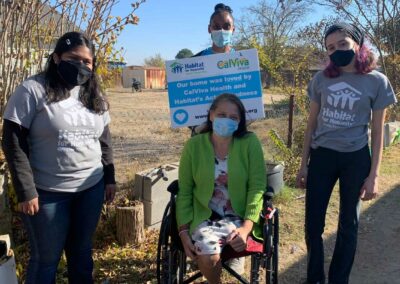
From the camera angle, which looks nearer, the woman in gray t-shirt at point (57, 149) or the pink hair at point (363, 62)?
the woman in gray t-shirt at point (57, 149)

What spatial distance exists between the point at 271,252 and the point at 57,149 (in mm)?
1377

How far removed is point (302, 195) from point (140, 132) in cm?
605

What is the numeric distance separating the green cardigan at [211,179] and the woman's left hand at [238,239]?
161 mm

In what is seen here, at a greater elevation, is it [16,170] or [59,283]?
[16,170]

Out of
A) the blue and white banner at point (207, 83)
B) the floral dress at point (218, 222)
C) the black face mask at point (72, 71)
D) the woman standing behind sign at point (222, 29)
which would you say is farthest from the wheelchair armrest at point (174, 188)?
the black face mask at point (72, 71)

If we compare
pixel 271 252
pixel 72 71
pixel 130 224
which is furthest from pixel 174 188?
pixel 130 224

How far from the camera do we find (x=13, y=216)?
3.43 metres

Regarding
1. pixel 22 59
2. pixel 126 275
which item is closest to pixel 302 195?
pixel 126 275

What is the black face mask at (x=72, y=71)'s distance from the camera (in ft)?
7.68

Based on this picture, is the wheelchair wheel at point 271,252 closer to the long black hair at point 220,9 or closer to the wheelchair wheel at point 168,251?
the wheelchair wheel at point 168,251

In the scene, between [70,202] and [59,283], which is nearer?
[70,202]

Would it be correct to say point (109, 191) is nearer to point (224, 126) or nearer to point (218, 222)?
point (218, 222)

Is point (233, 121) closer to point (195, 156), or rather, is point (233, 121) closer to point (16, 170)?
point (195, 156)

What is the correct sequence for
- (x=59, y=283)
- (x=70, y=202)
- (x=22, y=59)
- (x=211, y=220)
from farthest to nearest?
1. (x=22, y=59)
2. (x=59, y=283)
3. (x=211, y=220)
4. (x=70, y=202)
